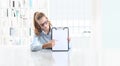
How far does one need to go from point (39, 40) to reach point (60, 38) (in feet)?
0.42

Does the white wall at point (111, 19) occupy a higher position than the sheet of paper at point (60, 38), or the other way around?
the white wall at point (111, 19)

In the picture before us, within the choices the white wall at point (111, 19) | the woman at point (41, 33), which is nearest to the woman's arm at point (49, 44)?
the woman at point (41, 33)

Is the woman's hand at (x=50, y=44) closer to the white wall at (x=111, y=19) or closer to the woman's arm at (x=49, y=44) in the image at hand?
the woman's arm at (x=49, y=44)

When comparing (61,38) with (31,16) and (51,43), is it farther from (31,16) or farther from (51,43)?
(31,16)

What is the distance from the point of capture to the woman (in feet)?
3.41

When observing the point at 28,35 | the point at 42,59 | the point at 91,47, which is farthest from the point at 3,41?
the point at 91,47

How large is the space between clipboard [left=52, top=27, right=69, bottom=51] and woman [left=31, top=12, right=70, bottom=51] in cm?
3

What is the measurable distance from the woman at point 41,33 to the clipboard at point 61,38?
27 mm

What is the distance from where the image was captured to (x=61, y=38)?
3.38 feet

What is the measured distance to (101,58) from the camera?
40.9 inches

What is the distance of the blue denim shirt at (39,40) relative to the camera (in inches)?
41.2

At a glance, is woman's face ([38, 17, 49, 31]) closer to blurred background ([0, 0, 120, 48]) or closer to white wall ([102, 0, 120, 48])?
blurred background ([0, 0, 120, 48])

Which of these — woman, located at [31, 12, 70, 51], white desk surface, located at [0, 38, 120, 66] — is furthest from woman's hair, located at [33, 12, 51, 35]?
white desk surface, located at [0, 38, 120, 66]

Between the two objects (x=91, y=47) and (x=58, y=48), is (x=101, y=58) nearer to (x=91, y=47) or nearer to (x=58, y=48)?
(x=91, y=47)
